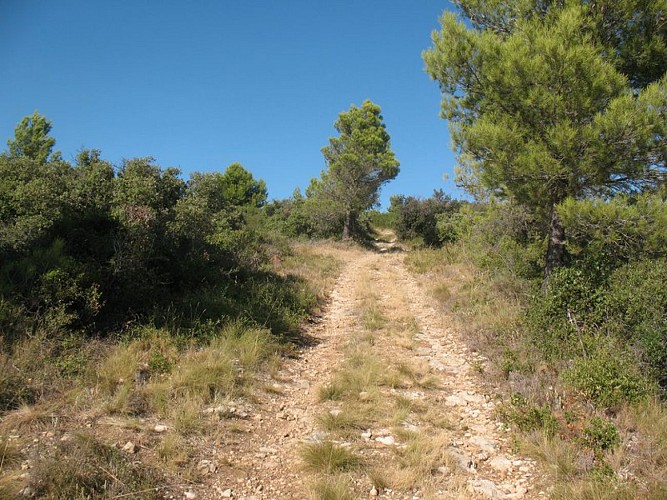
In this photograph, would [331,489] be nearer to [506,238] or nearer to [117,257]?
[117,257]

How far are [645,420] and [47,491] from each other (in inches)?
212

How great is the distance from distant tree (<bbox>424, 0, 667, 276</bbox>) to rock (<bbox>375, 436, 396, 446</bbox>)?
15.4 feet

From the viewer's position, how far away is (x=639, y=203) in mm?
6191

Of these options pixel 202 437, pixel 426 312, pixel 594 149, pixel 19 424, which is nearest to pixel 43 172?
pixel 19 424

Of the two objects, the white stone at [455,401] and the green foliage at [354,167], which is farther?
the green foliage at [354,167]

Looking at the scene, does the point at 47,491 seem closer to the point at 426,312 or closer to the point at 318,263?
the point at 426,312

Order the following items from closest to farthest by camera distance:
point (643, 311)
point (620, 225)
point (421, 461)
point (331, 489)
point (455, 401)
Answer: point (331, 489) → point (421, 461) → point (455, 401) → point (643, 311) → point (620, 225)

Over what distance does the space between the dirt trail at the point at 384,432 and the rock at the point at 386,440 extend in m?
0.01

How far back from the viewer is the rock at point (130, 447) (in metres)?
3.88

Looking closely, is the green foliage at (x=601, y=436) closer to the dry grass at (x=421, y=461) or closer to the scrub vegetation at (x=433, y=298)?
the scrub vegetation at (x=433, y=298)

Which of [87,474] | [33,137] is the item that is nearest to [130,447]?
[87,474]

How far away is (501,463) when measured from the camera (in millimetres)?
4180

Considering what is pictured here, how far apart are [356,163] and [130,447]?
67.9 ft

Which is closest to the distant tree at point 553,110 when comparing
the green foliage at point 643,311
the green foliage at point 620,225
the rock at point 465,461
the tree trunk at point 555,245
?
the tree trunk at point 555,245
